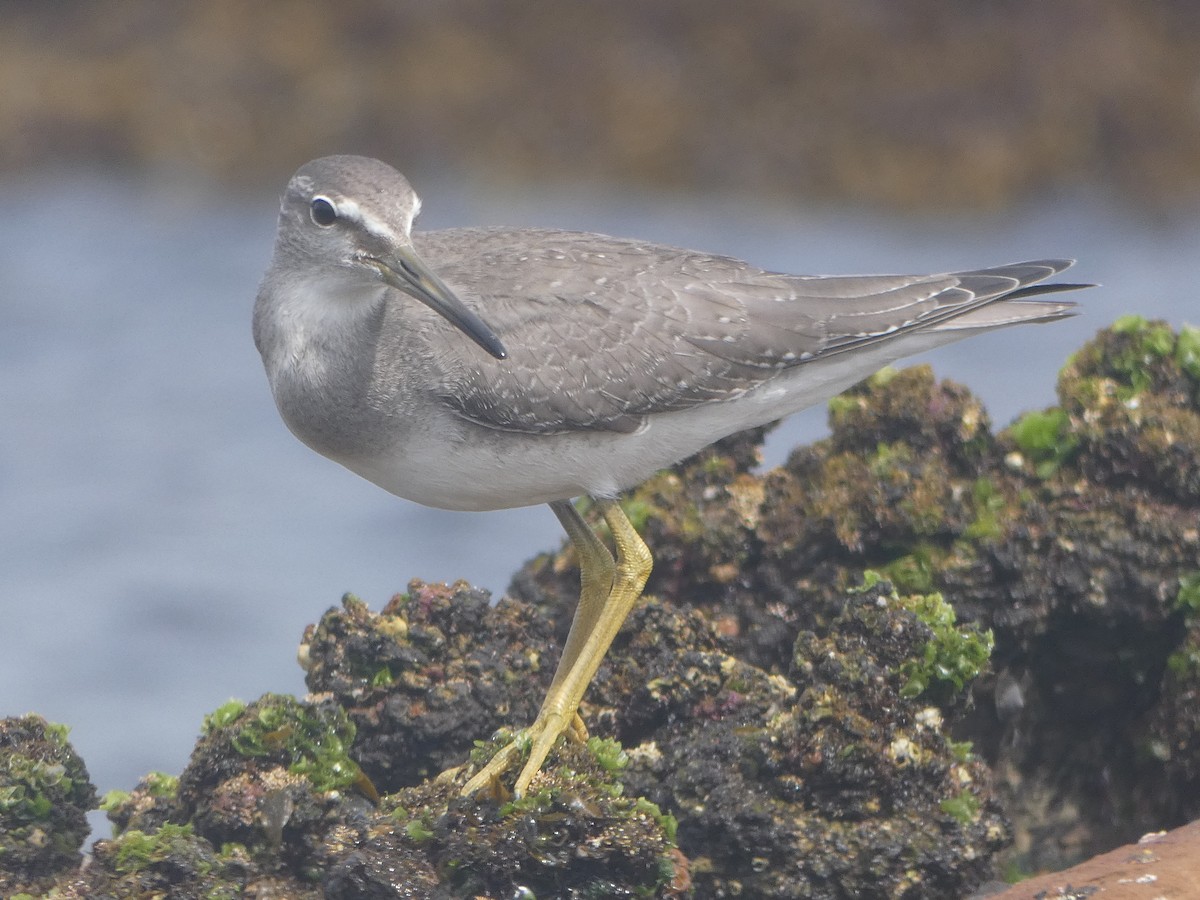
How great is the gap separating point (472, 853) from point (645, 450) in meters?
2.13

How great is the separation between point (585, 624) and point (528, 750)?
1144mm

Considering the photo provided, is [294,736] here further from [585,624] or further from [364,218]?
[364,218]

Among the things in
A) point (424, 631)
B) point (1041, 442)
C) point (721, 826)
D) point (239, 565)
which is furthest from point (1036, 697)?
point (239, 565)

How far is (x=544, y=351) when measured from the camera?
6.86 meters

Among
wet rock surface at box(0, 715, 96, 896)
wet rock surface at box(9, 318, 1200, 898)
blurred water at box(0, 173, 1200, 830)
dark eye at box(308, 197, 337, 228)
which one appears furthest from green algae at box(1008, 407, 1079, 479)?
blurred water at box(0, 173, 1200, 830)

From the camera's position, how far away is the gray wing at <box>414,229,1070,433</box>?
674cm

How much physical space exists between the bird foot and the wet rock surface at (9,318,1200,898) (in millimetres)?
86

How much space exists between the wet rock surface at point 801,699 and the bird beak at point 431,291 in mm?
1284

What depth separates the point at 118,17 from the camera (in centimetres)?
1812

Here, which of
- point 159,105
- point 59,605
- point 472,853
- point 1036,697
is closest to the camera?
point 472,853

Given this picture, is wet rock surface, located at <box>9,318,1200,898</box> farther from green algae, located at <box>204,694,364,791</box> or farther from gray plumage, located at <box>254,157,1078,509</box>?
gray plumage, located at <box>254,157,1078,509</box>

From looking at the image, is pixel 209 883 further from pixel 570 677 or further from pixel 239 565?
pixel 239 565

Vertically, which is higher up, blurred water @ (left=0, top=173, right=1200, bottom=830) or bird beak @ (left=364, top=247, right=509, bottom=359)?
blurred water @ (left=0, top=173, right=1200, bottom=830)

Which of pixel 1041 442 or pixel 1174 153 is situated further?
pixel 1174 153
